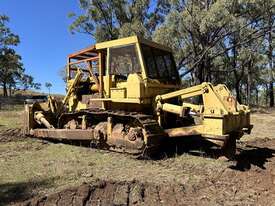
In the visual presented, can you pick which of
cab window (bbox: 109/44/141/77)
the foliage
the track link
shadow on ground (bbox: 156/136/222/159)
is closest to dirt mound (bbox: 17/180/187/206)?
the track link

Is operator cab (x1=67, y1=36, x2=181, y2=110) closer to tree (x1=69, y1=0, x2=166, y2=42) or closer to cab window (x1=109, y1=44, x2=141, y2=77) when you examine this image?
cab window (x1=109, y1=44, x2=141, y2=77)

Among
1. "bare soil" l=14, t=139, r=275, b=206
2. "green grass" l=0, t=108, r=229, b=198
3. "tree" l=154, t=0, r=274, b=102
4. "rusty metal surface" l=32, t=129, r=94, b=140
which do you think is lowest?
"bare soil" l=14, t=139, r=275, b=206

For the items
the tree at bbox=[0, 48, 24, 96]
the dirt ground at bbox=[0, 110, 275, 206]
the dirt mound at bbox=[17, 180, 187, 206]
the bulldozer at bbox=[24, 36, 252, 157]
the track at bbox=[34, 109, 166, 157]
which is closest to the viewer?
the dirt mound at bbox=[17, 180, 187, 206]

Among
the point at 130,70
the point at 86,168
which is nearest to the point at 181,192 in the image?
the point at 86,168

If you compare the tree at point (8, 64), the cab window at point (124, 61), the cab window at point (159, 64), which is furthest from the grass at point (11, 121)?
the tree at point (8, 64)

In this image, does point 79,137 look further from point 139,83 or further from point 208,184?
point 208,184

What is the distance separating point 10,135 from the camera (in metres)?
12.4

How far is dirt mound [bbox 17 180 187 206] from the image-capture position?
5445 mm

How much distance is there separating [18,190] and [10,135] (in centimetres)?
667

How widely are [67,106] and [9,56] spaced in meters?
37.0

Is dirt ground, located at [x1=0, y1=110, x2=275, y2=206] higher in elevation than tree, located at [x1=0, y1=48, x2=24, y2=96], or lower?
lower

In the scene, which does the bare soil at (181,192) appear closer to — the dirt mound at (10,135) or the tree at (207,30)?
the dirt mound at (10,135)

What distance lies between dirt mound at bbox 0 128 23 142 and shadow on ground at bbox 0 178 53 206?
5.35 m

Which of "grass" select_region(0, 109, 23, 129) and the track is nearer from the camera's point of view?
the track
